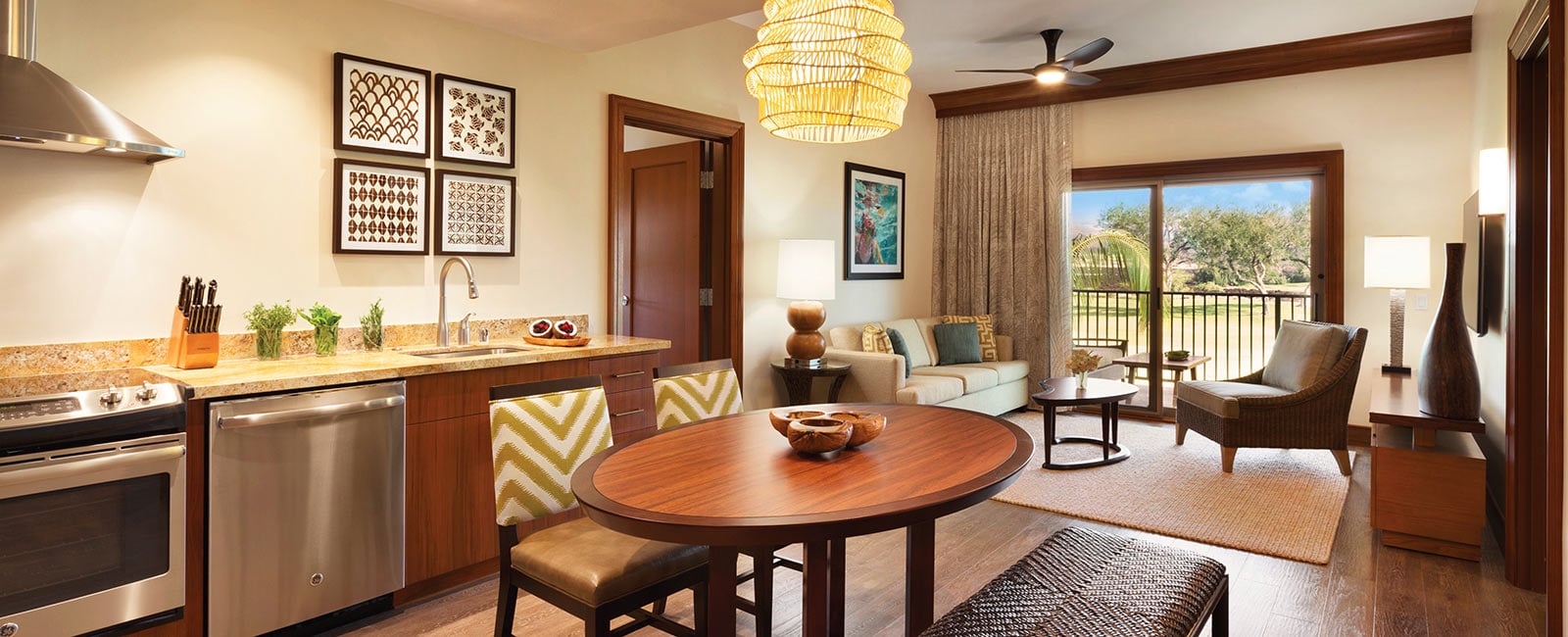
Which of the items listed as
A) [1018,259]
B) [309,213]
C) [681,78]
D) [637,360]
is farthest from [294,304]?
[1018,259]

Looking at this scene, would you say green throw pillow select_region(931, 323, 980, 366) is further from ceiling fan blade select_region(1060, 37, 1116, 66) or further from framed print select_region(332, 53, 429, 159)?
framed print select_region(332, 53, 429, 159)

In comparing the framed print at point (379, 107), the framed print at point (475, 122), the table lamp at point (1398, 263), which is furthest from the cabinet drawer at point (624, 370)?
the table lamp at point (1398, 263)

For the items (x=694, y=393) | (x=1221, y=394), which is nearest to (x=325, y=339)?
(x=694, y=393)

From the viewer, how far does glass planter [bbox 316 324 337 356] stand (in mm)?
3061

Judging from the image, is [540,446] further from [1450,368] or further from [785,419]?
[1450,368]

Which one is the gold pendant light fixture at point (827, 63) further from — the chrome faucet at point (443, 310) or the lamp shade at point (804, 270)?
the lamp shade at point (804, 270)

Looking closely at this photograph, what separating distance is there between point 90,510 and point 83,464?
14cm

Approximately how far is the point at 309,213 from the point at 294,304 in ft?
1.15

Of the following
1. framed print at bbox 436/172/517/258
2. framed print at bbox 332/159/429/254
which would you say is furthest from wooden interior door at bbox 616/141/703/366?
framed print at bbox 332/159/429/254

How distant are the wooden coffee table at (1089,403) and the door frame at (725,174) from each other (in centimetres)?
186

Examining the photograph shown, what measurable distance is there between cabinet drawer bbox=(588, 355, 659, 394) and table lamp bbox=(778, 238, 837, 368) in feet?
4.90

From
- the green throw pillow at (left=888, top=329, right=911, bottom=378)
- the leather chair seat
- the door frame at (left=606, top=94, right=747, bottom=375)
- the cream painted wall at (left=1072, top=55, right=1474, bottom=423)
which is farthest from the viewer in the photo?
the green throw pillow at (left=888, top=329, right=911, bottom=378)

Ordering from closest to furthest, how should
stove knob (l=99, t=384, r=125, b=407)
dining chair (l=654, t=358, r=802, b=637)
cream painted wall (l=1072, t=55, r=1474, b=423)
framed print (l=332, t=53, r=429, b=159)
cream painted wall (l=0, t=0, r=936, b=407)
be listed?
stove knob (l=99, t=384, r=125, b=407), cream painted wall (l=0, t=0, r=936, b=407), dining chair (l=654, t=358, r=802, b=637), framed print (l=332, t=53, r=429, b=159), cream painted wall (l=1072, t=55, r=1474, b=423)

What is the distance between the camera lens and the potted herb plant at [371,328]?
10.7 feet
